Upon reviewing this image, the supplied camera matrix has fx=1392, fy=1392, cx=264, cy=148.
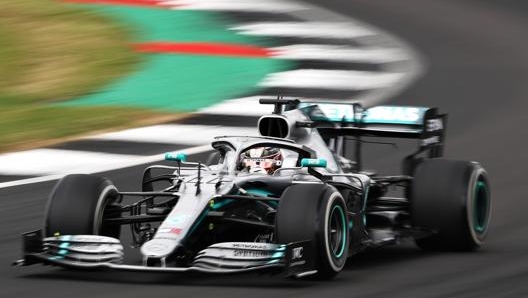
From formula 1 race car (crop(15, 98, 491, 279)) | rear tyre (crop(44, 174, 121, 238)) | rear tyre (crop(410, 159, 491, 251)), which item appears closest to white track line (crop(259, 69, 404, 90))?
formula 1 race car (crop(15, 98, 491, 279))

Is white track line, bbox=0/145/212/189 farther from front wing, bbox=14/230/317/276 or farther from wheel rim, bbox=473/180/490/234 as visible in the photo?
wheel rim, bbox=473/180/490/234

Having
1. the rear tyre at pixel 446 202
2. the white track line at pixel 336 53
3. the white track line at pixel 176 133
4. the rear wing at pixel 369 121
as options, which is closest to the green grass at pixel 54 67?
the white track line at pixel 176 133

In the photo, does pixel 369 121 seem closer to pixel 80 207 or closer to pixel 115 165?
pixel 80 207

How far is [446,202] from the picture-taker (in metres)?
11.0

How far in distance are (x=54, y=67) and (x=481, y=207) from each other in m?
9.15

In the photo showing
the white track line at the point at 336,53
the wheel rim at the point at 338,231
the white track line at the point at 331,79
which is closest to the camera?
the wheel rim at the point at 338,231

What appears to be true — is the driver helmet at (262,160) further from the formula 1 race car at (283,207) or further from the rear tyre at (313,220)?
the rear tyre at (313,220)

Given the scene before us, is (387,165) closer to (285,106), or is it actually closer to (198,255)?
(285,106)

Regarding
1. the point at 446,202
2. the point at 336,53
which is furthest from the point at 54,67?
the point at 446,202

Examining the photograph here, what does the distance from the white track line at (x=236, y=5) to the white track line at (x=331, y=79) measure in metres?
3.97

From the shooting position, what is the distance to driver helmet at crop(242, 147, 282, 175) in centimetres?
1038

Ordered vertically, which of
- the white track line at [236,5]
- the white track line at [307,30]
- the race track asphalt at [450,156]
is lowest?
the race track asphalt at [450,156]

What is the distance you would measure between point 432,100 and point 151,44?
14.6ft

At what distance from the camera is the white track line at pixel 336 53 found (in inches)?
816
